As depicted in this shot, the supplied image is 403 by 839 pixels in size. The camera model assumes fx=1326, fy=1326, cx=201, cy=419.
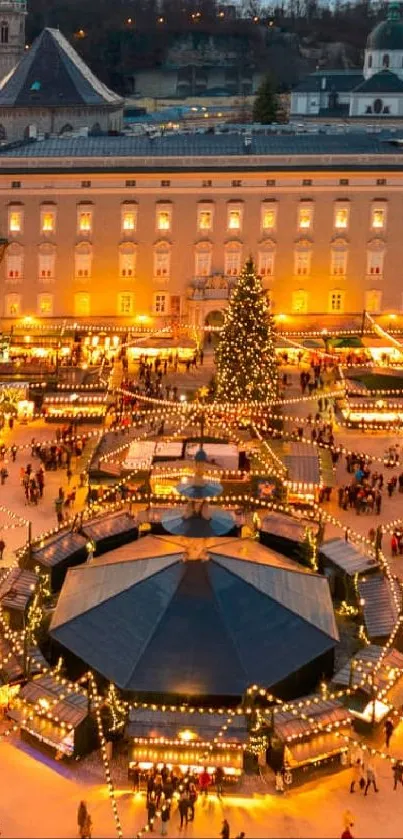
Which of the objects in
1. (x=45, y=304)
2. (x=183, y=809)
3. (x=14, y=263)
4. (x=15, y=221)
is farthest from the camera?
(x=45, y=304)

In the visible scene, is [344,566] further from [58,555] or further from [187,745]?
[187,745]

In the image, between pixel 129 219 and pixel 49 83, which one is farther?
pixel 49 83

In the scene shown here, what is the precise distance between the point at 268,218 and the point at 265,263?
190 centimetres

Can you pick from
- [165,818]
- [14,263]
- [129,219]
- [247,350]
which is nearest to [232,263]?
[129,219]

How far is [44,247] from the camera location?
55281mm

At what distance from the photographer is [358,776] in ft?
76.9

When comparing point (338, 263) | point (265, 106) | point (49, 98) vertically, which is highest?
point (265, 106)

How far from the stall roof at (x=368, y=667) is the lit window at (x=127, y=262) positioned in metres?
31.9

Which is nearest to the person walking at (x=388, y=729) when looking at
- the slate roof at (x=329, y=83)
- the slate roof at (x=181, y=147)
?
the slate roof at (x=181, y=147)

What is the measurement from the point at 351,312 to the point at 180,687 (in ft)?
113

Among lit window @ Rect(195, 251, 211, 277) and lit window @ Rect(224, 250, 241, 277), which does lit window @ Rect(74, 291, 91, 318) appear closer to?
lit window @ Rect(195, 251, 211, 277)

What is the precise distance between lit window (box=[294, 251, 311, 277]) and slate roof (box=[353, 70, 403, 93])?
50.4 meters

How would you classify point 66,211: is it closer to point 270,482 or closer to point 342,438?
point 342,438

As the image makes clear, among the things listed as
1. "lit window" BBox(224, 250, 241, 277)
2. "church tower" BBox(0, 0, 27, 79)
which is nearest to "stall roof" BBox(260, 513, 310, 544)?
"lit window" BBox(224, 250, 241, 277)
